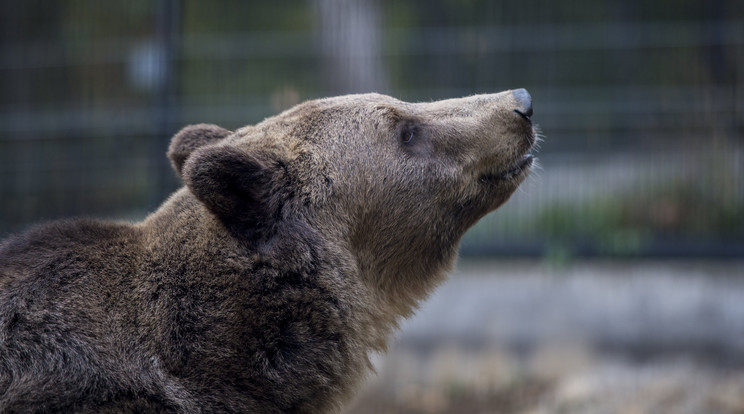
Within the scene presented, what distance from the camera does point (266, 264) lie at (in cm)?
347

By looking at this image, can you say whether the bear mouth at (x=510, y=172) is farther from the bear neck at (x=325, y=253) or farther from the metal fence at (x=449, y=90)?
the metal fence at (x=449, y=90)

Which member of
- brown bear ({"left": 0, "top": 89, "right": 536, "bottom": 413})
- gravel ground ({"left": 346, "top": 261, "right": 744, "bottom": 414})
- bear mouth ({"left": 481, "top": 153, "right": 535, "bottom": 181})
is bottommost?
gravel ground ({"left": 346, "top": 261, "right": 744, "bottom": 414})

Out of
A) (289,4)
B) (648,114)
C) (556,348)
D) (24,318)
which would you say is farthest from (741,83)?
(24,318)

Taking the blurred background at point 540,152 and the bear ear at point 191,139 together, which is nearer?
the bear ear at point 191,139

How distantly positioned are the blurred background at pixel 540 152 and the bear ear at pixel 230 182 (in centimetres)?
365

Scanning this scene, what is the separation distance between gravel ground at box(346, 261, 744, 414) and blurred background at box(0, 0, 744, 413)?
0.02 m

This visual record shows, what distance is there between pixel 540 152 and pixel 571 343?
325 centimetres

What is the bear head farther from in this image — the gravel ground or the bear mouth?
the gravel ground

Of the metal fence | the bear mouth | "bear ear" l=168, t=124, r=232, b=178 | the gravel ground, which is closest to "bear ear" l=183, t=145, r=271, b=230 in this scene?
"bear ear" l=168, t=124, r=232, b=178

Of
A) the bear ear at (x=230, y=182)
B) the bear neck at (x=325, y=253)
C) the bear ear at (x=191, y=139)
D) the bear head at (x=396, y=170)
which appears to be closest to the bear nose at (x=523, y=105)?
the bear head at (x=396, y=170)

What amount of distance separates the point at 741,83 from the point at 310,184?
25.1 ft

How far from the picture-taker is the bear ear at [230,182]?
10.7 ft

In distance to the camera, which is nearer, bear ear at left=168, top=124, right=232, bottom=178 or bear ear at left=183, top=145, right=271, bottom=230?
bear ear at left=183, top=145, right=271, bottom=230

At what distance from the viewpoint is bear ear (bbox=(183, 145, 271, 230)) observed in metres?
3.27
